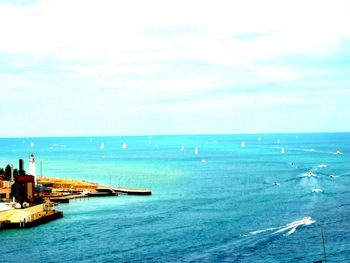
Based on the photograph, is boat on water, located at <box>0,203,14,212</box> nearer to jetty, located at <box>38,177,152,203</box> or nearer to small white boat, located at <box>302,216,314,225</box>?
jetty, located at <box>38,177,152,203</box>

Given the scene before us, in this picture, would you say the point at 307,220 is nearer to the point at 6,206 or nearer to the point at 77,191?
the point at 6,206

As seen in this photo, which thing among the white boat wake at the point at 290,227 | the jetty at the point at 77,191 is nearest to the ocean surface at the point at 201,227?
the white boat wake at the point at 290,227

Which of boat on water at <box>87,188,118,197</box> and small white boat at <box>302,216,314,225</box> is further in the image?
boat on water at <box>87,188,118,197</box>

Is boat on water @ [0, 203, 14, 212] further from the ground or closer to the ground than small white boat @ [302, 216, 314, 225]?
further from the ground

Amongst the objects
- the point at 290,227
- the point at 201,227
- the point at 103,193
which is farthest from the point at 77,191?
the point at 290,227

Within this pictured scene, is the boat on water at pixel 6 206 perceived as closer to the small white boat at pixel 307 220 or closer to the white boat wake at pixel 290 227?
the white boat wake at pixel 290 227

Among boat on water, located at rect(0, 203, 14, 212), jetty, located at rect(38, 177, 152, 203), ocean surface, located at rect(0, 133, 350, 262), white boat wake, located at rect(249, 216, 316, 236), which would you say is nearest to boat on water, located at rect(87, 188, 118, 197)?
jetty, located at rect(38, 177, 152, 203)

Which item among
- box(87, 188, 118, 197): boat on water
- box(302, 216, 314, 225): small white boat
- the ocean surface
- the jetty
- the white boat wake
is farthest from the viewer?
box(87, 188, 118, 197): boat on water

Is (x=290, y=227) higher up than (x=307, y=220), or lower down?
lower down

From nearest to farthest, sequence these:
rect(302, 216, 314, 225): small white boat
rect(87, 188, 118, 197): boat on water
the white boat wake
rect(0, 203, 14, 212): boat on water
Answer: the white boat wake
rect(302, 216, 314, 225): small white boat
rect(0, 203, 14, 212): boat on water
rect(87, 188, 118, 197): boat on water

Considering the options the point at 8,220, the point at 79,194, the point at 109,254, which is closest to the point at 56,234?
the point at 8,220

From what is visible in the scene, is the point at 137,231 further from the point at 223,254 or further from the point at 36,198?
the point at 36,198
